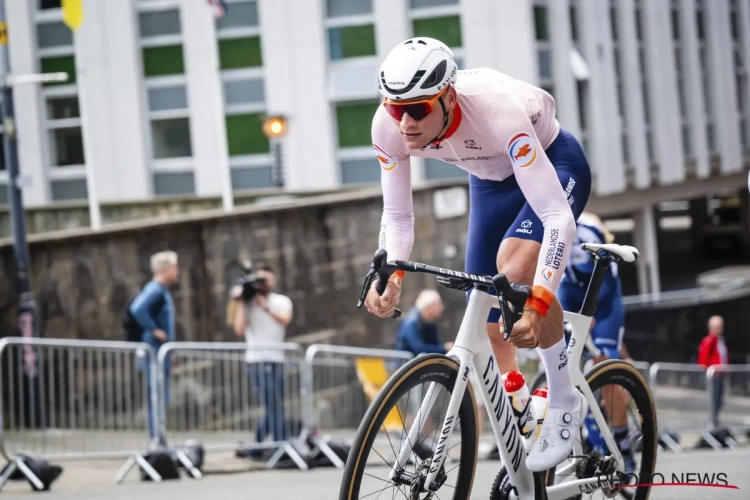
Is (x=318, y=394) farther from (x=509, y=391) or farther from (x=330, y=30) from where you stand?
(x=330, y=30)

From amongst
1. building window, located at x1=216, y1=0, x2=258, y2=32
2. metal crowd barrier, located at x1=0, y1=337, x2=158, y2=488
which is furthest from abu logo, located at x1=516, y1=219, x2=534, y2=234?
building window, located at x1=216, y1=0, x2=258, y2=32

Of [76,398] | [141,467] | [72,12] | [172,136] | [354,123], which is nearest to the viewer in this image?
[141,467]

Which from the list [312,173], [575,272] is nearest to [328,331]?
[312,173]

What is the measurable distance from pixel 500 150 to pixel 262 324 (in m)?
7.26

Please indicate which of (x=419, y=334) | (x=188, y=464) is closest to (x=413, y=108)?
(x=188, y=464)

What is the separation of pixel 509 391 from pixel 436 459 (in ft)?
2.12

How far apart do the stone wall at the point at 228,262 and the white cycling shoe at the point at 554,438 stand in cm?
869

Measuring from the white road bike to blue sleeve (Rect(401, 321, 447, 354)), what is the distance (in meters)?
7.08

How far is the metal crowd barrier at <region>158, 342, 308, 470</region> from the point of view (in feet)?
36.0

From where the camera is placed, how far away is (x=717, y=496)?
6.55 metres

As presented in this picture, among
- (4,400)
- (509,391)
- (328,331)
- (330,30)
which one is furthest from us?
(330,30)

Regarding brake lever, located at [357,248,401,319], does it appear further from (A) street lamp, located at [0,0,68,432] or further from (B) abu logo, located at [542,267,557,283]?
(A) street lamp, located at [0,0,68,432]

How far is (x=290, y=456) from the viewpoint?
10938mm

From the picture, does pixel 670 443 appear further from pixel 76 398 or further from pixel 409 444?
pixel 409 444
